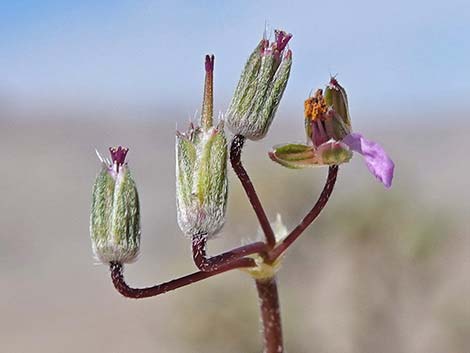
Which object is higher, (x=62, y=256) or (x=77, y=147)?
(x=77, y=147)

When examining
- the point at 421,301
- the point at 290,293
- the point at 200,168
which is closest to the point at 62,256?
the point at 290,293

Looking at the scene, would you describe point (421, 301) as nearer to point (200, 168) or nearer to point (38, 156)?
point (200, 168)

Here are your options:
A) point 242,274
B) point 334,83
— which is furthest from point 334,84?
point 242,274

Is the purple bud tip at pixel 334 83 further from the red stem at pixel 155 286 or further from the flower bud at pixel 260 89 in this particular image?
the red stem at pixel 155 286

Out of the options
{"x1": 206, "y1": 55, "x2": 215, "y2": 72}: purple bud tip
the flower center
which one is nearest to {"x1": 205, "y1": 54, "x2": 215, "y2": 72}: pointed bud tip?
{"x1": 206, "y1": 55, "x2": 215, "y2": 72}: purple bud tip

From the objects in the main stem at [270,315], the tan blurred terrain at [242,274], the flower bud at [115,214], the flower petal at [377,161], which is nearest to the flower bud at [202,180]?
the flower bud at [115,214]

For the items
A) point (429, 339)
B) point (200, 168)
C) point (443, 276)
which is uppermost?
point (200, 168)

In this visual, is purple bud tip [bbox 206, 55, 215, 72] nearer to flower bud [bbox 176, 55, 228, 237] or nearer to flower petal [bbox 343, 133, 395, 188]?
flower bud [bbox 176, 55, 228, 237]
